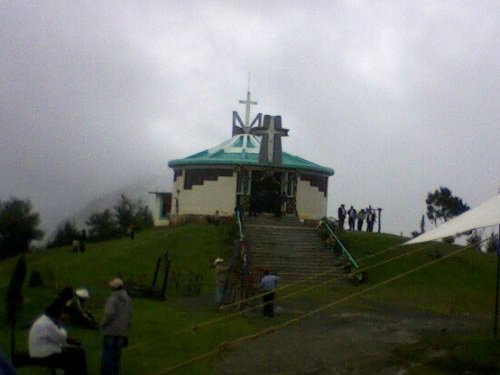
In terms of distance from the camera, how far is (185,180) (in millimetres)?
39594

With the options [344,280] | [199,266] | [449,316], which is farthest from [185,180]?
[449,316]

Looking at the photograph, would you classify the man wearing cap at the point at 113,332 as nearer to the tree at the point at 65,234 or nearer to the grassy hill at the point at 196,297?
the grassy hill at the point at 196,297

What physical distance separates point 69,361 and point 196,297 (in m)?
13.5

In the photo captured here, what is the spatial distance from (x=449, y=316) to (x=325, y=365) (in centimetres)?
909

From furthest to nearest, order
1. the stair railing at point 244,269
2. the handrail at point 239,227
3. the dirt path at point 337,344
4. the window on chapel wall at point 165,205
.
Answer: the window on chapel wall at point 165,205
the handrail at point 239,227
the stair railing at point 244,269
the dirt path at point 337,344

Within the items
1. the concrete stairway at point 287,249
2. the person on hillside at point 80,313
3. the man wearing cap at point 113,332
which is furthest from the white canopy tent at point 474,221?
the concrete stairway at point 287,249

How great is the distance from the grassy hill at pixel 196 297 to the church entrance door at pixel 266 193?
319 cm

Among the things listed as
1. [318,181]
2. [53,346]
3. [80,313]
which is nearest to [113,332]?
[53,346]

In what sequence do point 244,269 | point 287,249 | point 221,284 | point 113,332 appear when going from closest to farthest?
point 113,332
point 221,284
point 244,269
point 287,249

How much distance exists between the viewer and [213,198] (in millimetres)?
38500

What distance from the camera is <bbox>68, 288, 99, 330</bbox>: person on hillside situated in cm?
1443

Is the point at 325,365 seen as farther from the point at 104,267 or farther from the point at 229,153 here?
the point at 229,153

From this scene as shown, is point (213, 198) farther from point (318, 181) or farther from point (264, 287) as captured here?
point (264, 287)

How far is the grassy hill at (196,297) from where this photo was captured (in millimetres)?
13938
